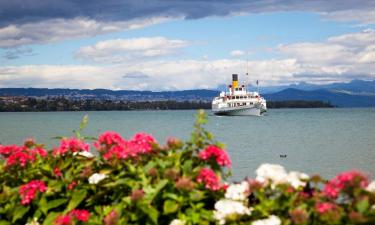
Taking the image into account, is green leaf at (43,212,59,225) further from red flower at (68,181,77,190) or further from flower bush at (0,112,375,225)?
red flower at (68,181,77,190)

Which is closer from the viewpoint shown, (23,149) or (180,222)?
(180,222)

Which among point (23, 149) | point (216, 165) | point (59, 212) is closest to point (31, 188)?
point (59, 212)

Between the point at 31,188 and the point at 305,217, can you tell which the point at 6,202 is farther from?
the point at 305,217

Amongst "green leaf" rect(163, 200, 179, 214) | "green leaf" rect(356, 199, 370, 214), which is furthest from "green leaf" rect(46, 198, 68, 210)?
"green leaf" rect(356, 199, 370, 214)

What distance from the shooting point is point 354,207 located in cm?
435

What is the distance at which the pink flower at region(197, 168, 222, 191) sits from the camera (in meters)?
5.04

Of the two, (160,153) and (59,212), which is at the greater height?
(160,153)

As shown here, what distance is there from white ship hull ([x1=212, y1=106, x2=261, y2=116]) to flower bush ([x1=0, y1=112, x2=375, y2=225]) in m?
125

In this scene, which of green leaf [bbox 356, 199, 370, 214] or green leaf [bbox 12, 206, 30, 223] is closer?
green leaf [bbox 356, 199, 370, 214]

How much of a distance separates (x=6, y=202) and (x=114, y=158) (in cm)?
129

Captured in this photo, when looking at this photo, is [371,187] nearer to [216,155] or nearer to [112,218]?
[216,155]

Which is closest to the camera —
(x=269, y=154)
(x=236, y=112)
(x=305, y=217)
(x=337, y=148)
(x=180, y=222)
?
(x=305, y=217)

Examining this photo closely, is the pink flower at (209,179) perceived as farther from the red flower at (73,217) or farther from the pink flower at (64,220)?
the pink flower at (64,220)

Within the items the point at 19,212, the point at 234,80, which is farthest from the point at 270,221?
the point at 234,80
